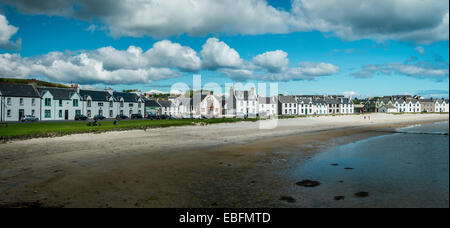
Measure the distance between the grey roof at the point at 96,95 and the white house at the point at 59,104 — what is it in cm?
196

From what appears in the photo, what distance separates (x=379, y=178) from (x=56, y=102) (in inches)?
2614

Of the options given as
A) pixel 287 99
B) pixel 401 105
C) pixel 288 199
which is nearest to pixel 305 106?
pixel 287 99

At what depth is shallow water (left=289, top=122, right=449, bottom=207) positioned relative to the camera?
980cm

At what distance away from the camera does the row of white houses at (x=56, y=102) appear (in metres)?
53.5

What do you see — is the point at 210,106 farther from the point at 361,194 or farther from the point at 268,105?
the point at 361,194

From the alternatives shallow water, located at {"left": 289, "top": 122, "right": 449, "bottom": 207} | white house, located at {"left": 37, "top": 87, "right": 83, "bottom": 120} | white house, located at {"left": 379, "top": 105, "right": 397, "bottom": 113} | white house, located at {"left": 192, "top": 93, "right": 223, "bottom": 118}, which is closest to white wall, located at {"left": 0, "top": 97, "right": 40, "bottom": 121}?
white house, located at {"left": 37, "top": 87, "right": 83, "bottom": 120}

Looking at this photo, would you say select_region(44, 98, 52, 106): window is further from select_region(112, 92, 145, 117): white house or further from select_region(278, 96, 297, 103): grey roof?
select_region(278, 96, 297, 103): grey roof

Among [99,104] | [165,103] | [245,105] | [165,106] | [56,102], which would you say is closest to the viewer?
[56,102]

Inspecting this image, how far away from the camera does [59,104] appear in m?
61.0

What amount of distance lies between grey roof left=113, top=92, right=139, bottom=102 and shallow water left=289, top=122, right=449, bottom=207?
68.5 metres

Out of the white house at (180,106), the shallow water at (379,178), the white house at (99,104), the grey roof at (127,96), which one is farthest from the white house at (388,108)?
the shallow water at (379,178)
